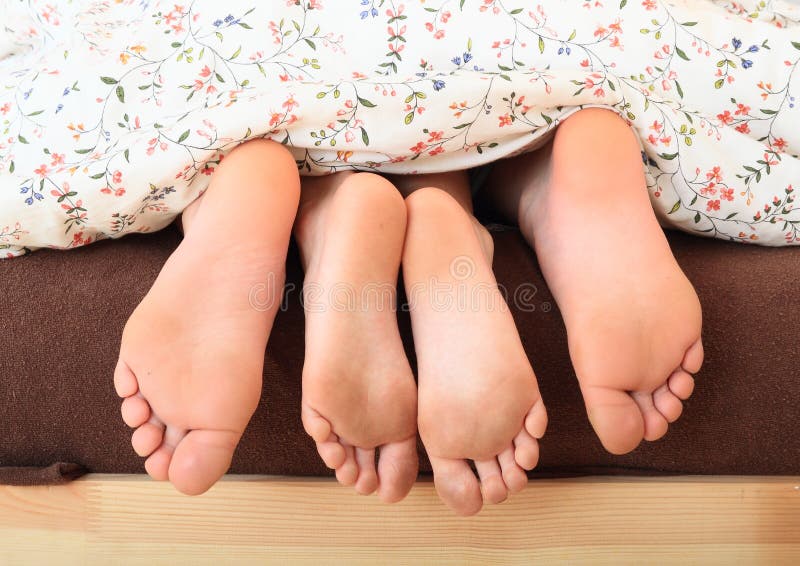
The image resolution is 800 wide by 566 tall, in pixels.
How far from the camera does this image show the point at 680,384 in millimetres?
591

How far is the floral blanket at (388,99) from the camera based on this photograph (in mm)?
640

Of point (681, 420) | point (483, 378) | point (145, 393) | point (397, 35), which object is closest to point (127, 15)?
point (397, 35)

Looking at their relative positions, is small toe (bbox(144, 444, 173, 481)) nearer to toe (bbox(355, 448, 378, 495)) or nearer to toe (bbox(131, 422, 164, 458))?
toe (bbox(131, 422, 164, 458))

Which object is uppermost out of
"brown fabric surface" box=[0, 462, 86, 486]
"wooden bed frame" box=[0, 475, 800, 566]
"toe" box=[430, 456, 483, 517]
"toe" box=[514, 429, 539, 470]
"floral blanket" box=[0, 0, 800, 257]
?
"floral blanket" box=[0, 0, 800, 257]

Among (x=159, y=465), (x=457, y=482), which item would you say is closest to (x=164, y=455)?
(x=159, y=465)

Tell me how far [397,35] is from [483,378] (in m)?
0.41

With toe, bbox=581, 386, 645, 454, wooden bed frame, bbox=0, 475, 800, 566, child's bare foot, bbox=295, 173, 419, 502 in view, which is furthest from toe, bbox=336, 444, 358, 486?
toe, bbox=581, 386, 645, 454

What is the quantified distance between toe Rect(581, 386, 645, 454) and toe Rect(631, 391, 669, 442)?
0.02m

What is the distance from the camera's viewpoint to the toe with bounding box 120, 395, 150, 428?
56cm

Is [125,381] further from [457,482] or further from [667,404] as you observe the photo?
[667,404]

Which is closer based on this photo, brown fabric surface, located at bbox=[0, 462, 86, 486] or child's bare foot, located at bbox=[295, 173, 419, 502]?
child's bare foot, located at bbox=[295, 173, 419, 502]

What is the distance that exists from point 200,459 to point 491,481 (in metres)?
0.25

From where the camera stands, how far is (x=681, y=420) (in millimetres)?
667

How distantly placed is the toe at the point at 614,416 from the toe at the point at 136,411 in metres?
0.39
